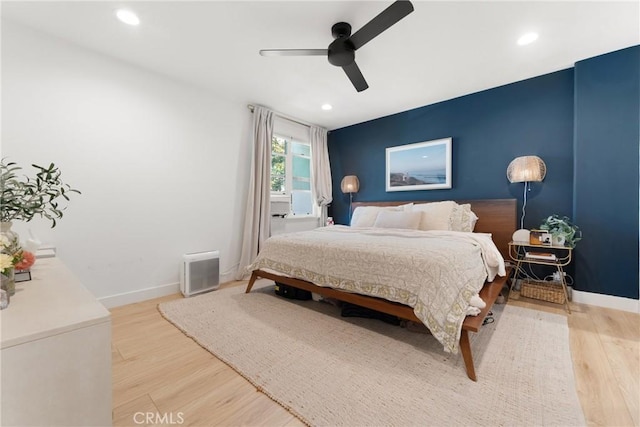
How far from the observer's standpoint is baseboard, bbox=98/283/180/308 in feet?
8.64

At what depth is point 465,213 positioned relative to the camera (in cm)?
317

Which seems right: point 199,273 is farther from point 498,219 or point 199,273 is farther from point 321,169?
point 498,219

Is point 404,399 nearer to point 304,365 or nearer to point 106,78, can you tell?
point 304,365

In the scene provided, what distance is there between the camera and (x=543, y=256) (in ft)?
8.74

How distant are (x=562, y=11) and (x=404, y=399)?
3.00 meters

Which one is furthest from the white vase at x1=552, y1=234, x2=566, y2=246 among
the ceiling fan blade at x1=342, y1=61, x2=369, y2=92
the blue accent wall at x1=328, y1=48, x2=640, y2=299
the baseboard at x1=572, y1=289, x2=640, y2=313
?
the ceiling fan blade at x1=342, y1=61, x2=369, y2=92

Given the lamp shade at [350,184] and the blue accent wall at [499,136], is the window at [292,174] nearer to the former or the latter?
the lamp shade at [350,184]

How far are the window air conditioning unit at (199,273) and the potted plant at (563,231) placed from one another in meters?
3.75

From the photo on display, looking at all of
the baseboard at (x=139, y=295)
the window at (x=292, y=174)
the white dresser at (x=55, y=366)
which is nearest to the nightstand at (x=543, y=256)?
the window at (x=292, y=174)

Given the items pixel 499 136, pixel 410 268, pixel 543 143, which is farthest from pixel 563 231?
pixel 410 268

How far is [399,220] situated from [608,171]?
2.06 meters

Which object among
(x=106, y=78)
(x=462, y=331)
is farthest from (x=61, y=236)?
(x=462, y=331)

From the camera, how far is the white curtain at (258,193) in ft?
12.1

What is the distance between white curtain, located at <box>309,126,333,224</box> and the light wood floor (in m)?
3.23
